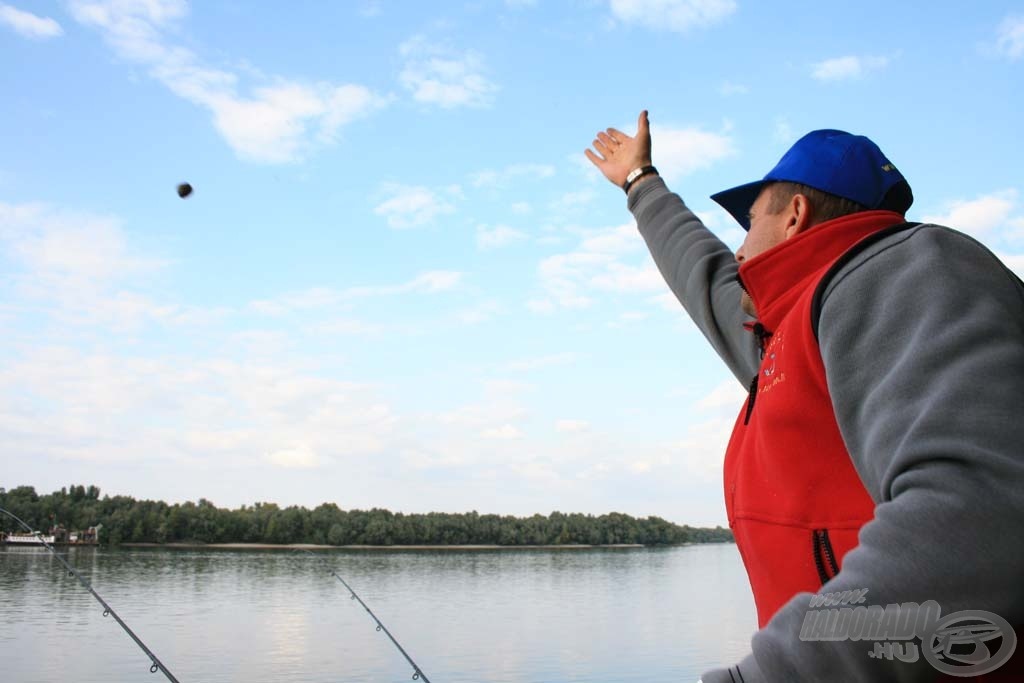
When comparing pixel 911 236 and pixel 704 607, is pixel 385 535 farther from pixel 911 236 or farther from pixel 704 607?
pixel 911 236

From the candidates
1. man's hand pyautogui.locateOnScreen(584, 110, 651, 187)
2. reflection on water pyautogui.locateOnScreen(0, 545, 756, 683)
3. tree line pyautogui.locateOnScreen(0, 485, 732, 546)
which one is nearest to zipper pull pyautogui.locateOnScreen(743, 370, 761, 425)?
man's hand pyautogui.locateOnScreen(584, 110, 651, 187)

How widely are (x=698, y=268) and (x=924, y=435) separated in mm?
1118

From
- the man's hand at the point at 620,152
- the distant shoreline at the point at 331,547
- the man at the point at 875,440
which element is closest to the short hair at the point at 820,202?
the man at the point at 875,440

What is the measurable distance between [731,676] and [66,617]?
28.1m

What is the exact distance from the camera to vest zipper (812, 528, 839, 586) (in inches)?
38.4

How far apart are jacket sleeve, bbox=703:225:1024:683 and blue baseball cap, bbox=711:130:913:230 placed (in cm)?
30

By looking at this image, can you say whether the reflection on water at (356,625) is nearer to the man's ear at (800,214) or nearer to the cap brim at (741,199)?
the cap brim at (741,199)

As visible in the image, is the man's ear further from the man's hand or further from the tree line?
the tree line

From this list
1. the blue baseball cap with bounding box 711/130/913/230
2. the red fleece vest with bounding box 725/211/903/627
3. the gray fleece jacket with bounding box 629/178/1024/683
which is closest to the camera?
the gray fleece jacket with bounding box 629/178/1024/683

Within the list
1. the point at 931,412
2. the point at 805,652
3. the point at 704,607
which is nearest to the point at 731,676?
the point at 805,652

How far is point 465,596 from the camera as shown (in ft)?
112

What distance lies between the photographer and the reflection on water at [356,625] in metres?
18.2

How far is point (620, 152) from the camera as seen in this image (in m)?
2.20

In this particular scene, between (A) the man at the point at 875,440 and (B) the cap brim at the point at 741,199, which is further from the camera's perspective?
(B) the cap brim at the point at 741,199
